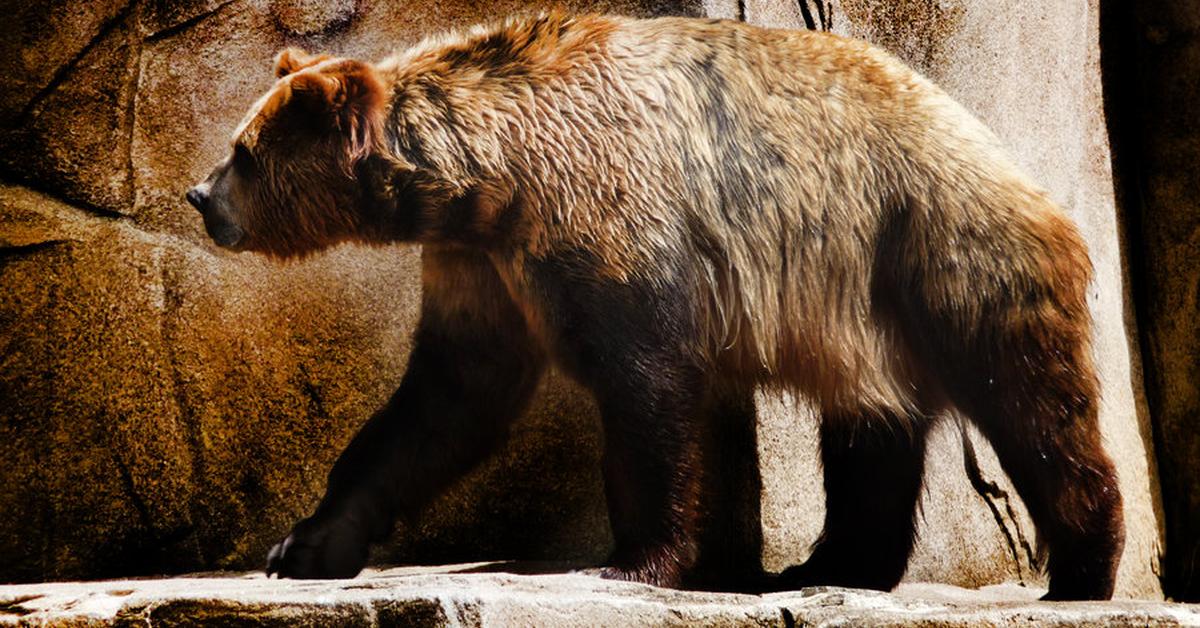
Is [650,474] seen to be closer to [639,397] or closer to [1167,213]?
[639,397]

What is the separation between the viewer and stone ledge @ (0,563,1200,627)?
12.7 ft

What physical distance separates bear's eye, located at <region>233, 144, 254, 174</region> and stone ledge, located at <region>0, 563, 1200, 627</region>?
1.45 meters

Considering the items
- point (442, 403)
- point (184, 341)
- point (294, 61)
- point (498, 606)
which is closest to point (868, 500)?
point (442, 403)

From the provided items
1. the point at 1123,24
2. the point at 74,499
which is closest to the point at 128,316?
the point at 74,499

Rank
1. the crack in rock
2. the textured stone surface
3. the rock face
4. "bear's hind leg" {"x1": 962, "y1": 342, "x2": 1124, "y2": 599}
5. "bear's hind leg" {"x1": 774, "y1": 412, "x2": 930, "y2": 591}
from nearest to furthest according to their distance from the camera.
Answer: "bear's hind leg" {"x1": 962, "y1": 342, "x2": 1124, "y2": 599}, "bear's hind leg" {"x1": 774, "y1": 412, "x2": 930, "y2": 591}, the rock face, the crack in rock, the textured stone surface

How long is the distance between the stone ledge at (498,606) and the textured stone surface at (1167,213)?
3.55 metres

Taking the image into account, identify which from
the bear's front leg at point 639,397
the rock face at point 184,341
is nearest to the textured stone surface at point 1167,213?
the rock face at point 184,341

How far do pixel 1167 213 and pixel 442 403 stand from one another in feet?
13.8

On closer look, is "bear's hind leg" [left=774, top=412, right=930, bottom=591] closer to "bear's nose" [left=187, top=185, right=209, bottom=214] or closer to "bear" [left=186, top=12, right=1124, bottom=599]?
"bear" [left=186, top=12, right=1124, bottom=599]

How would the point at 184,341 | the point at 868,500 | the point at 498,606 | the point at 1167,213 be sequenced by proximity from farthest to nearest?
the point at 1167,213
the point at 184,341
the point at 868,500
the point at 498,606

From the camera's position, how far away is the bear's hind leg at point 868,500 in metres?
5.79

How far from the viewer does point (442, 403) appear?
5.52 metres

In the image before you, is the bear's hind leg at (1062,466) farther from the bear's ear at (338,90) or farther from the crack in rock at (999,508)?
the bear's ear at (338,90)

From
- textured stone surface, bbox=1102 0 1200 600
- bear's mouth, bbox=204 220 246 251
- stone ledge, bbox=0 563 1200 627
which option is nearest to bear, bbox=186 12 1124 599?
bear's mouth, bbox=204 220 246 251
